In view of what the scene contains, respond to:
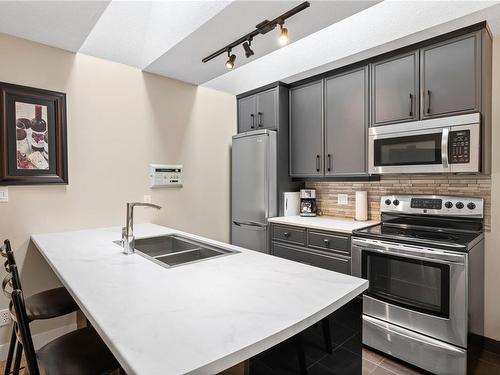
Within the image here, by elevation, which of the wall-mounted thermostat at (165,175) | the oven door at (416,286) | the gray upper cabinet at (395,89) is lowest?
the oven door at (416,286)

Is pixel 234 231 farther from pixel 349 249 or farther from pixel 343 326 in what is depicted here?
pixel 343 326

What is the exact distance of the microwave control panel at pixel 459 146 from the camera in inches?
83.0

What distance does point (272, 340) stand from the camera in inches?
32.9

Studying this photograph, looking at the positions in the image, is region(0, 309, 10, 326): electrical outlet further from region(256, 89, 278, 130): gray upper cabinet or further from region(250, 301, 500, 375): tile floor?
region(256, 89, 278, 130): gray upper cabinet

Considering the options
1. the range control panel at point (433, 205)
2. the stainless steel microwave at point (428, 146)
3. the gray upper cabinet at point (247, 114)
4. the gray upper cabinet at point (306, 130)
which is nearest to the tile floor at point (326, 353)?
the stainless steel microwave at point (428, 146)

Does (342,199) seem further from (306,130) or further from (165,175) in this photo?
(165,175)

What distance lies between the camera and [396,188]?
2.80m

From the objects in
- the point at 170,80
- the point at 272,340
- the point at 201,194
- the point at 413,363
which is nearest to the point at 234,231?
the point at 201,194

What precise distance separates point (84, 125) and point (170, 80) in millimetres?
1005

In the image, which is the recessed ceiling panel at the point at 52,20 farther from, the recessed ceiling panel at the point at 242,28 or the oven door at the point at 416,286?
the oven door at the point at 416,286

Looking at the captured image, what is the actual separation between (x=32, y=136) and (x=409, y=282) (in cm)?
302

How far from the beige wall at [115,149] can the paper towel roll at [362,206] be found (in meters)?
1.54

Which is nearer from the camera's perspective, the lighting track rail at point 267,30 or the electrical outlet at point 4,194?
the lighting track rail at point 267,30

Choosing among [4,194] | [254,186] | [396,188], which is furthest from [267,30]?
[4,194]
